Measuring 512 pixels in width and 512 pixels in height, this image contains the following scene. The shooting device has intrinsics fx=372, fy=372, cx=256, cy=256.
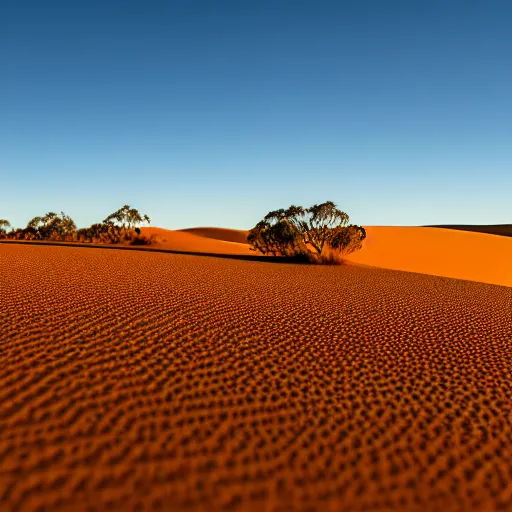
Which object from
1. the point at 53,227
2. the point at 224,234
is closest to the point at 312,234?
the point at 53,227

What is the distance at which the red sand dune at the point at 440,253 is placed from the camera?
25500mm

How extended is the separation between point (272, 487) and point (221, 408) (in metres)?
1.10

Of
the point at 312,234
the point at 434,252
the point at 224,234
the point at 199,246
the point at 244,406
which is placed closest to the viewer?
the point at 244,406

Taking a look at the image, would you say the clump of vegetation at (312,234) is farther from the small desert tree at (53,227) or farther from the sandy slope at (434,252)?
the small desert tree at (53,227)

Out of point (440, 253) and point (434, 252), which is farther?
point (434, 252)

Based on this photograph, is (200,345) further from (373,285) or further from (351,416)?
(373,285)

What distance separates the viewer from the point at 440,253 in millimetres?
32750

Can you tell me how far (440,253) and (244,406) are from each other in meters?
33.2

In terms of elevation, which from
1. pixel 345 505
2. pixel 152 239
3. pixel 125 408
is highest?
pixel 152 239

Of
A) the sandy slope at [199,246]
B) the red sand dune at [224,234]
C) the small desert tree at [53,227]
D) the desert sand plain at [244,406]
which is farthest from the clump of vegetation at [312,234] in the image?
the red sand dune at [224,234]

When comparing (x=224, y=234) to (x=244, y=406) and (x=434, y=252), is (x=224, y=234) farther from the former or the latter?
(x=244, y=406)

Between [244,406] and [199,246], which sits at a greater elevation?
[199,246]

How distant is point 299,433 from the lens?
353 cm

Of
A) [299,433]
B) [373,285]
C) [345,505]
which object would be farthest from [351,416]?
[373,285]
